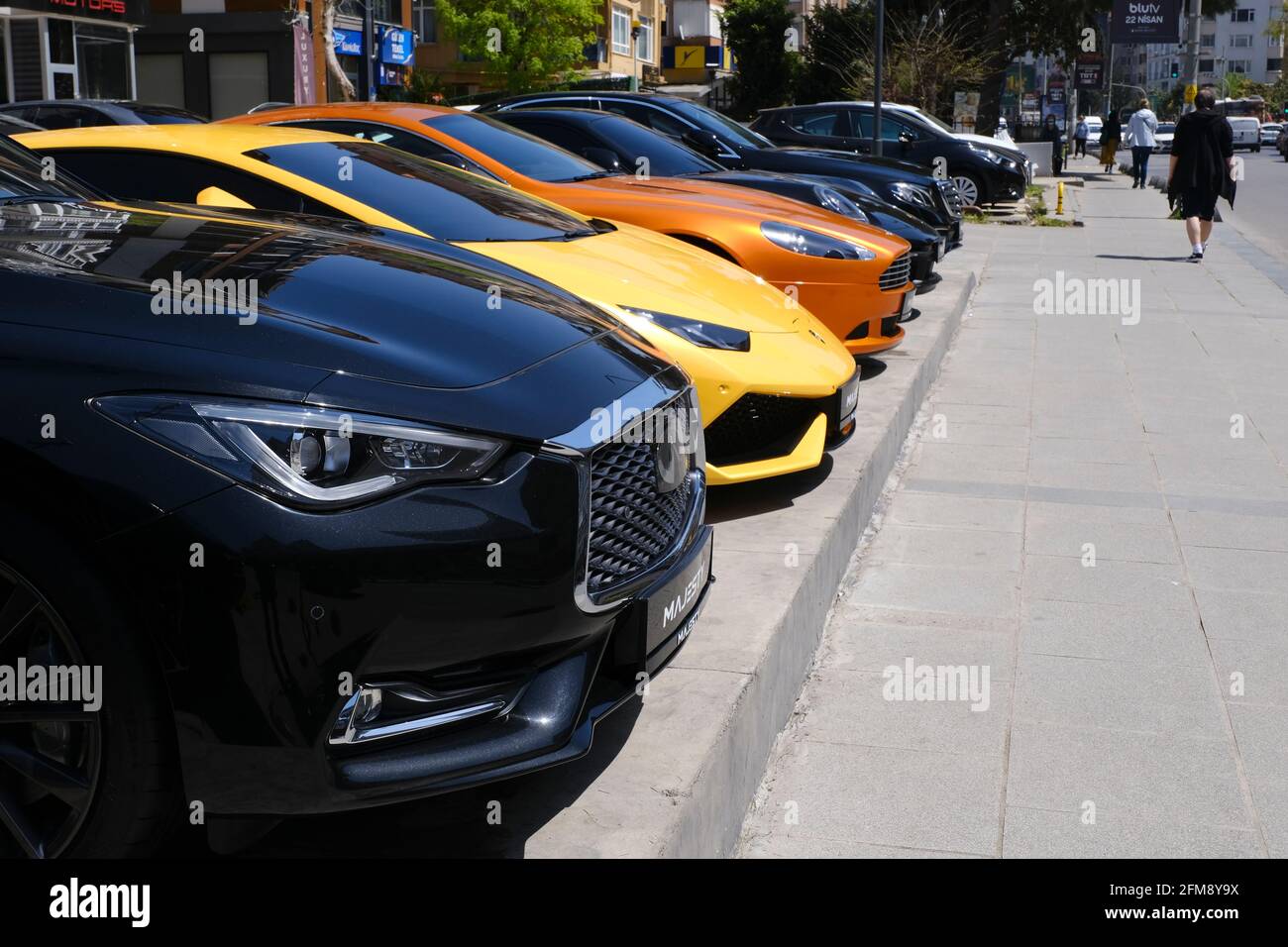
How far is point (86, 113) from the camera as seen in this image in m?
13.6

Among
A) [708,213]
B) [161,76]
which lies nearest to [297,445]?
[708,213]

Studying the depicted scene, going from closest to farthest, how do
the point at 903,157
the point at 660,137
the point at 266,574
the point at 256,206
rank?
the point at 266,574 < the point at 256,206 < the point at 660,137 < the point at 903,157

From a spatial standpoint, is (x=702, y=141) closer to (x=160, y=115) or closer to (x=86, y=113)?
(x=160, y=115)

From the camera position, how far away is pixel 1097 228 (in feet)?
65.0

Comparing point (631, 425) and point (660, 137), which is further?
point (660, 137)

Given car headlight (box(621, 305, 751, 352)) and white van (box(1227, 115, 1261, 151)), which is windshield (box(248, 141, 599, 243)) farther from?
white van (box(1227, 115, 1261, 151))

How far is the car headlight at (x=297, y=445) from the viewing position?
218 cm

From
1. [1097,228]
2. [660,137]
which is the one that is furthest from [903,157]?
[660,137]

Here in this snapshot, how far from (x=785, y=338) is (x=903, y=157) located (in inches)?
593

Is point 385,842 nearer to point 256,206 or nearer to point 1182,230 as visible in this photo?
point 256,206

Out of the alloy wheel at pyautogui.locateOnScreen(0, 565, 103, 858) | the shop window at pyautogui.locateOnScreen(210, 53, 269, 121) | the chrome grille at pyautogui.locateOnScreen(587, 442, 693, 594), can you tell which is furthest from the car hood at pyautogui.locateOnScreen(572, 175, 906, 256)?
the shop window at pyautogui.locateOnScreen(210, 53, 269, 121)

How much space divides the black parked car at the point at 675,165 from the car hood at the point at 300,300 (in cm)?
574

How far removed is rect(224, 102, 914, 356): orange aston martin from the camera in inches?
268

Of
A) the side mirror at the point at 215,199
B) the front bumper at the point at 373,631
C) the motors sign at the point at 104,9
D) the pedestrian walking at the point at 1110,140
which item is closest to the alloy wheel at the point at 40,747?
the front bumper at the point at 373,631
